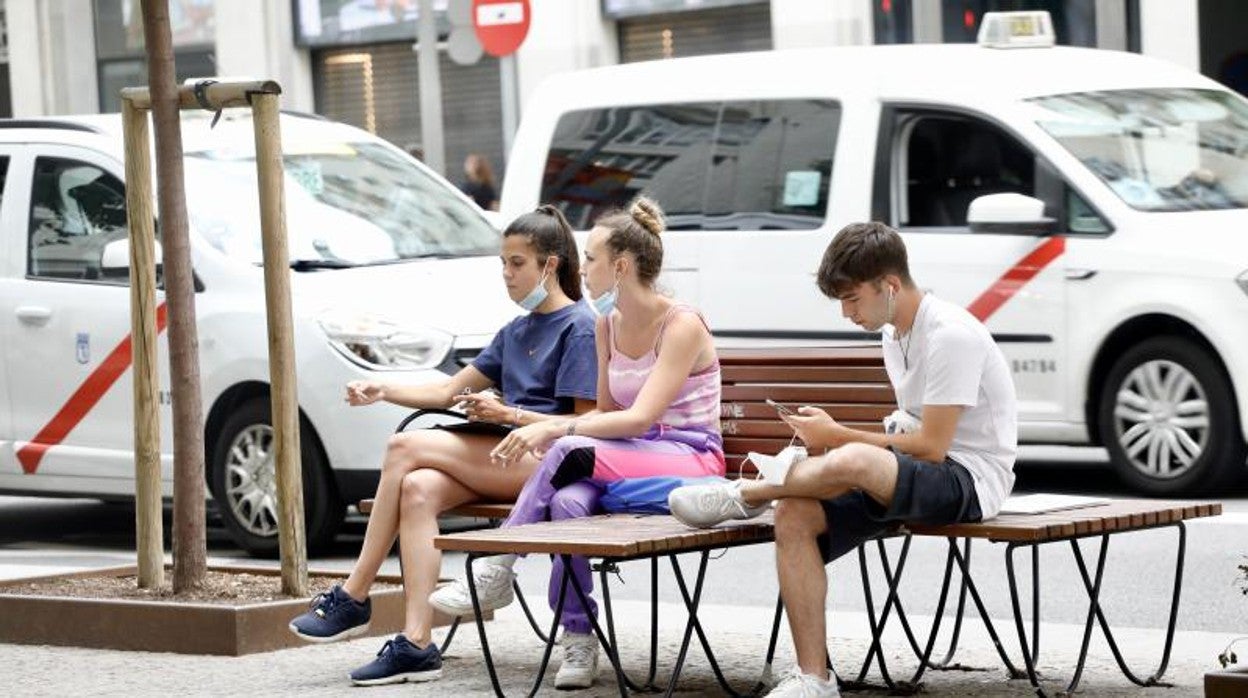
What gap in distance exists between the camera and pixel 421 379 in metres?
10.8

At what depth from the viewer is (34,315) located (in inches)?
466

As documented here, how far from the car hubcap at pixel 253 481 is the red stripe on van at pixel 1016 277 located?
3.38 meters

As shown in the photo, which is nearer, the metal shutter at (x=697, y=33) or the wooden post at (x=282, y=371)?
the wooden post at (x=282, y=371)

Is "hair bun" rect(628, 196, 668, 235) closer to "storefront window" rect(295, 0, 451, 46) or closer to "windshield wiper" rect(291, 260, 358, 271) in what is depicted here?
"windshield wiper" rect(291, 260, 358, 271)

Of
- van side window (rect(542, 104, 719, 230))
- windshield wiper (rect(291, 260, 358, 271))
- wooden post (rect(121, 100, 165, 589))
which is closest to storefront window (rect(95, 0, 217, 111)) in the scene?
van side window (rect(542, 104, 719, 230))

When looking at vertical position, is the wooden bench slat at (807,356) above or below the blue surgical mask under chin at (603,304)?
below

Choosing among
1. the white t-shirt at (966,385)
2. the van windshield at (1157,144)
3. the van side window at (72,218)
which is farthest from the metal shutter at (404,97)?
the white t-shirt at (966,385)

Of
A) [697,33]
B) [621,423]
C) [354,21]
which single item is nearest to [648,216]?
[621,423]

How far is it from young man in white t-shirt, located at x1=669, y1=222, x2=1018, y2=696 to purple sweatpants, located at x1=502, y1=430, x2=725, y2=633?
2.17 ft

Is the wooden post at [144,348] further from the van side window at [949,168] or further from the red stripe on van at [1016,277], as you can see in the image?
the van side window at [949,168]

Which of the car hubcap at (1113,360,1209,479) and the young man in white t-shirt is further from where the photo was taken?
the car hubcap at (1113,360,1209,479)

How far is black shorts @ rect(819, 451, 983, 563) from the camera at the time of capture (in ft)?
22.0

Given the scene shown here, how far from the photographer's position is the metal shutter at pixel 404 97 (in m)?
27.8

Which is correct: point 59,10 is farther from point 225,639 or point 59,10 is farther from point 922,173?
point 225,639
